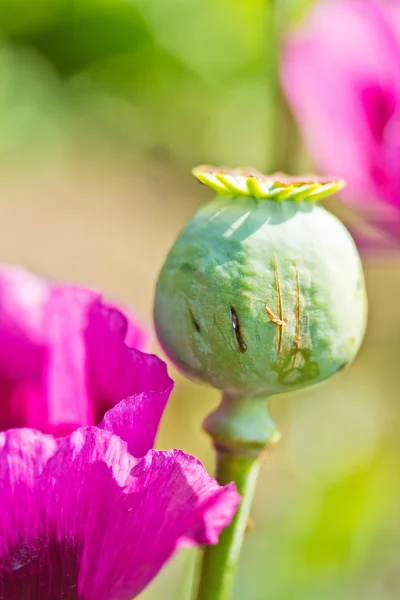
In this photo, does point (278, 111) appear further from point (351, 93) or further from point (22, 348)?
point (22, 348)

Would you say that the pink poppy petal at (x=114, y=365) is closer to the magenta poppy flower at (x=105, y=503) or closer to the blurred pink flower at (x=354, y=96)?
the magenta poppy flower at (x=105, y=503)

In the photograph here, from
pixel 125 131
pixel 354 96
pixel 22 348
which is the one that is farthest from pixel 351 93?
pixel 125 131

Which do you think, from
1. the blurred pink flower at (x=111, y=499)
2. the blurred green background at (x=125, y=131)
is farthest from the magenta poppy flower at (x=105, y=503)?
the blurred green background at (x=125, y=131)

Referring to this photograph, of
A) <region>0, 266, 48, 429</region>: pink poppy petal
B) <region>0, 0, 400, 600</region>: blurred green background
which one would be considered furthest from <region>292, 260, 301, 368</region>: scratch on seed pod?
<region>0, 0, 400, 600</region>: blurred green background

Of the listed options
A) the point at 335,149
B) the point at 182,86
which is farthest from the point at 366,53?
the point at 182,86

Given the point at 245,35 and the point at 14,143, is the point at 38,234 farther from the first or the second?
the point at 245,35

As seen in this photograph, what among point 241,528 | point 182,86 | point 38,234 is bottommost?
point 241,528
